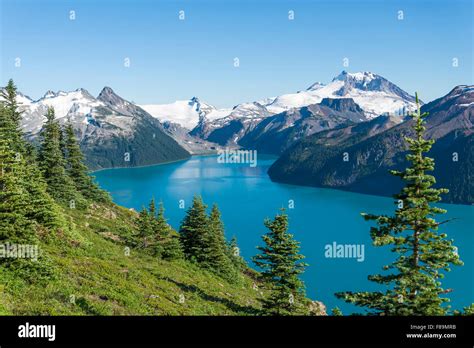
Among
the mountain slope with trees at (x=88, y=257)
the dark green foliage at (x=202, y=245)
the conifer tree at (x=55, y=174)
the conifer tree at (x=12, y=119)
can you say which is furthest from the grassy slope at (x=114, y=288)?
the conifer tree at (x=12, y=119)

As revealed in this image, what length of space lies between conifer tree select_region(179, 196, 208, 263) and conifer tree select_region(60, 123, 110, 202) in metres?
20.9

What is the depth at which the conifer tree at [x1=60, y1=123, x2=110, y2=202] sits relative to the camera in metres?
58.7

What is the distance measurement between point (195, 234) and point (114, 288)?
23193 millimetres

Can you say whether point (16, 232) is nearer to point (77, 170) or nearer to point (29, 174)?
point (29, 174)

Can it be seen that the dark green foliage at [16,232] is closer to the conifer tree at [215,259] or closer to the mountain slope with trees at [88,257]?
the mountain slope with trees at [88,257]

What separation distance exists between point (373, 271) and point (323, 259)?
11678mm

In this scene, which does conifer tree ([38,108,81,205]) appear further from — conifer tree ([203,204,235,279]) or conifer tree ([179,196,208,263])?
conifer tree ([203,204,235,279])

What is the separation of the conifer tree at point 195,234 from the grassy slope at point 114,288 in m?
2.63

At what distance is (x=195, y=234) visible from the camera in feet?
145

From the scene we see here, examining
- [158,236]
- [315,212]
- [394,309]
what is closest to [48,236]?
[158,236]

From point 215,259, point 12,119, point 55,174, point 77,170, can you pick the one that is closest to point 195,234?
point 215,259

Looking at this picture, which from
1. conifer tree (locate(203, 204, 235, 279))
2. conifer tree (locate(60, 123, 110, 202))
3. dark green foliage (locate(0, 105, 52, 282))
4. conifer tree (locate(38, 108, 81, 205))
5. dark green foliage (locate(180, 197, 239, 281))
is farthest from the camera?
conifer tree (locate(60, 123, 110, 202))

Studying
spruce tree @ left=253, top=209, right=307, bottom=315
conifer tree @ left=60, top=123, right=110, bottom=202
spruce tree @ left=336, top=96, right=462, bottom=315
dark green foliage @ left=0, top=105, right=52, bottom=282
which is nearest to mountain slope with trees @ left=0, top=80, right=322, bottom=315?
dark green foliage @ left=0, top=105, right=52, bottom=282

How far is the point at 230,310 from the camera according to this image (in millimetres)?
26812
